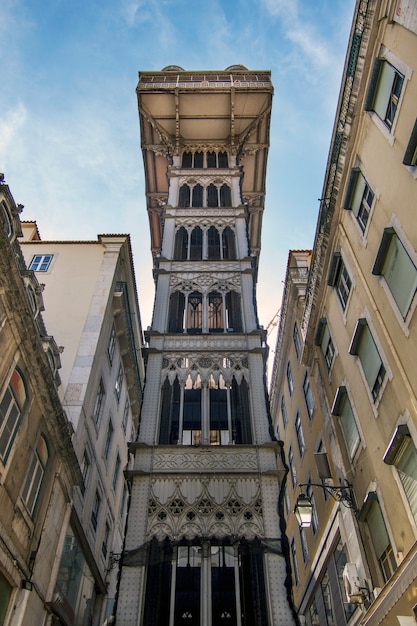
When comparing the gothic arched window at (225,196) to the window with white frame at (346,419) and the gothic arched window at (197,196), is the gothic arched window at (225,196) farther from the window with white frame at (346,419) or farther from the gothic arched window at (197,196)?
the window with white frame at (346,419)

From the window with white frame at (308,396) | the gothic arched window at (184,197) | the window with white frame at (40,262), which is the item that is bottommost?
the window with white frame at (308,396)

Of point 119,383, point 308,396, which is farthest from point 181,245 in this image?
point 308,396

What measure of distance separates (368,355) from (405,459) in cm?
389

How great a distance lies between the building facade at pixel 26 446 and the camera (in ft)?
44.1

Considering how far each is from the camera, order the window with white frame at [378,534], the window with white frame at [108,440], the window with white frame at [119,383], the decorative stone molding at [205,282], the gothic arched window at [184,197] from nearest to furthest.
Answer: the window with white frame at [378,534] → the window with white frame at [108,440] → the decorative stone molding at [205,282] → the window with white frame at [119,383] → the gothic arched window at [184,197]

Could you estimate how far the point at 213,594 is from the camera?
15.7m

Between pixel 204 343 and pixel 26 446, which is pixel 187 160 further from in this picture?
pixel 26 446

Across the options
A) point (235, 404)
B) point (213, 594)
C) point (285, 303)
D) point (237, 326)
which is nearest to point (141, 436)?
point (235, 404)

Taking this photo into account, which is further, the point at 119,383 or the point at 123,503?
the point at 123,503

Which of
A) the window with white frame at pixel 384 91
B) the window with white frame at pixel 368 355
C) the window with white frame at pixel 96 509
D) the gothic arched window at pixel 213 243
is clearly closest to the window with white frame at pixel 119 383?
the window with white frame at pixel 96 509

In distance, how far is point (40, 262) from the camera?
26.6m

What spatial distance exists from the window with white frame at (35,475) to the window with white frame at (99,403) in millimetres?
7306

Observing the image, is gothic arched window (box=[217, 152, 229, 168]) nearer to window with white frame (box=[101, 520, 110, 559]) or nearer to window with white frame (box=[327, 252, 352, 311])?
window with white frame (box=[327, 252, 352, 311])

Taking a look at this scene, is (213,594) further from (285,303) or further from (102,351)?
(285,303)
